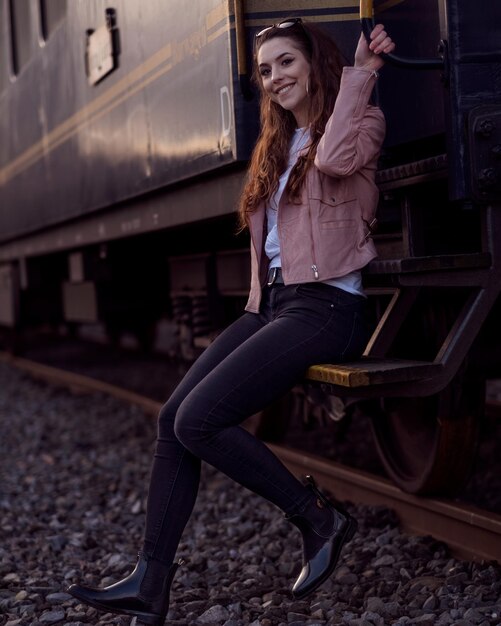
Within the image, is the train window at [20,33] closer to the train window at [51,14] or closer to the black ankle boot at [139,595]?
the train window at [51,14]

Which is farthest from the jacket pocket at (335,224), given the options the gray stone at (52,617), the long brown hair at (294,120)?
the gray stone at (52,617)

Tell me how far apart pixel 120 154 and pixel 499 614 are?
307cm

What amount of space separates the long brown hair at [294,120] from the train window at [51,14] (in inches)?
136

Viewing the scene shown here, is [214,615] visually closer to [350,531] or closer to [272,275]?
[350,531]

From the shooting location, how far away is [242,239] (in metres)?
5.20

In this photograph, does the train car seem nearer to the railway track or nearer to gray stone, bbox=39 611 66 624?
the railway track

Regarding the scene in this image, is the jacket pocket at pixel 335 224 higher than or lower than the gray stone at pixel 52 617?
higher

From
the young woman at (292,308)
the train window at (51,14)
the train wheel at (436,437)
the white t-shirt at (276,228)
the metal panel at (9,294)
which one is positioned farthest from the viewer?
the metal panel at (9,294)

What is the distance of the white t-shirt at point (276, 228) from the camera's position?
3183 millimetres

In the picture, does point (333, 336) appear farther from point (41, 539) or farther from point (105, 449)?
point (105, 449)

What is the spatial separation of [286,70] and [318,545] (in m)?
1.42

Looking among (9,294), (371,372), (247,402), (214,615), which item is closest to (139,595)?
(214,615)

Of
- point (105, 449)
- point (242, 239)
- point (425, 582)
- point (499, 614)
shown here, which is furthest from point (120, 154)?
point (499, 614)

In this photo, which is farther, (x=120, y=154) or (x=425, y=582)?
(x=120, y=154)
